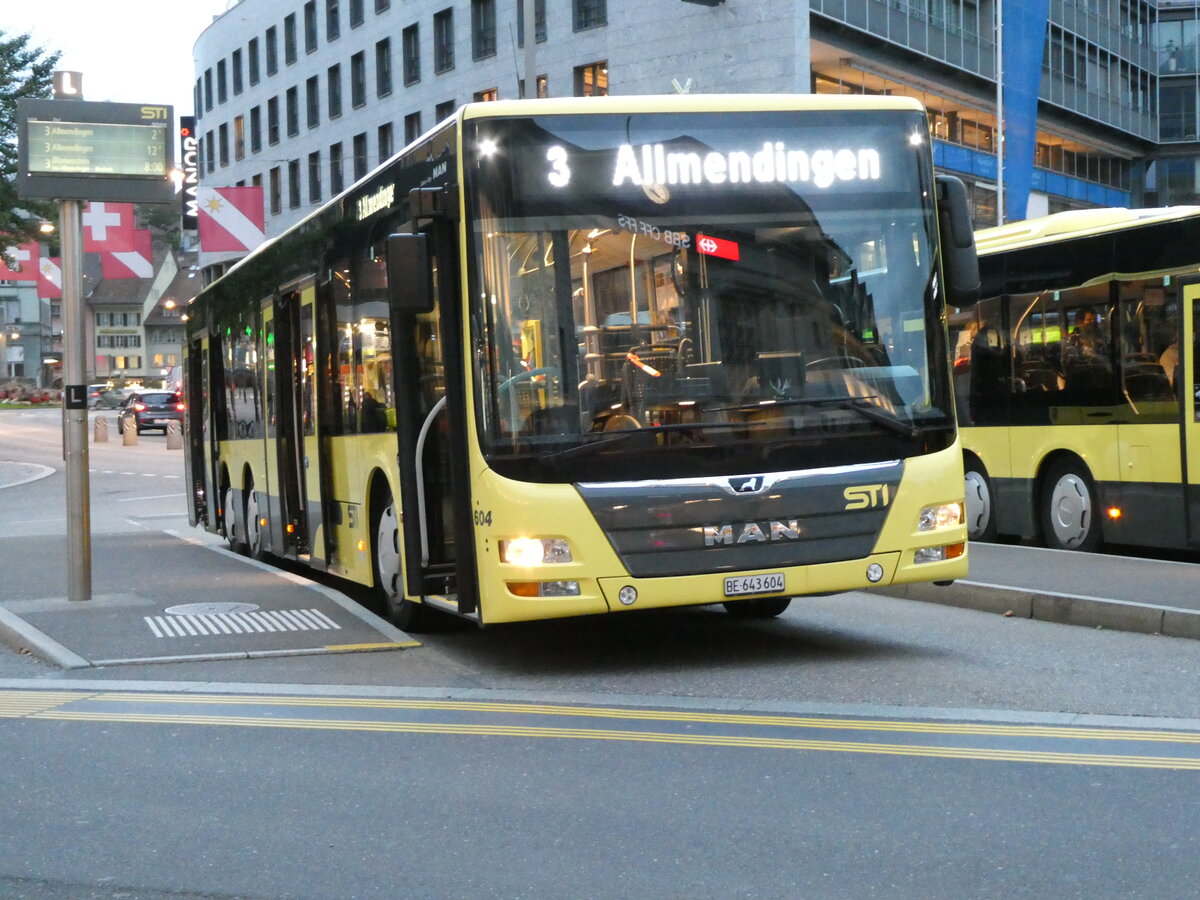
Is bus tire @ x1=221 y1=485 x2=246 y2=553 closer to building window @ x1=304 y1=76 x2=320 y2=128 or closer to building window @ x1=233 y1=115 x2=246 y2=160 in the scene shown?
building window @ x1=304 y1=76 x2=320 y2=128

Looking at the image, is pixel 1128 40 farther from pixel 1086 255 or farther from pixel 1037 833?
pixel 1037 833

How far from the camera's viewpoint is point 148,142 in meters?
12.2

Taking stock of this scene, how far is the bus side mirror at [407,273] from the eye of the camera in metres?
8.90

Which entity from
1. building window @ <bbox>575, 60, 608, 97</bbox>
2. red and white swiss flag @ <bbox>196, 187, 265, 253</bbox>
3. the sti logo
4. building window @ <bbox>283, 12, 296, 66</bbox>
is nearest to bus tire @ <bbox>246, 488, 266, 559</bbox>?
red and white swiss flag @ <bbox>196, 187, 265, 253</bbox>

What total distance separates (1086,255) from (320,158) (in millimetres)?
51768

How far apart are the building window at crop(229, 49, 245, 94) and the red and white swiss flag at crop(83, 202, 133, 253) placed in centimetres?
4908

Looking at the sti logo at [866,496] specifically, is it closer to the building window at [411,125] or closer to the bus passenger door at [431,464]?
the bus passenger door at [431,464]

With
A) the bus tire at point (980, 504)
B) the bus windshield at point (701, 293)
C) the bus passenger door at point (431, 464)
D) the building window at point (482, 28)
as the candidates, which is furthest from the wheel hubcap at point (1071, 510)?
the building window at point (482, 28)

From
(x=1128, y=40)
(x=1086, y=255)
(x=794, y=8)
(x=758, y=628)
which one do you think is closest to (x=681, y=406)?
(x=758, y=628)

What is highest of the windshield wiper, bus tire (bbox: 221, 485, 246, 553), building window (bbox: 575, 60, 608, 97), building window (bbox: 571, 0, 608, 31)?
building window (bbox: 571, 0, 608, 31)

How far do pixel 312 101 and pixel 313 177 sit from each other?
299 centimetres

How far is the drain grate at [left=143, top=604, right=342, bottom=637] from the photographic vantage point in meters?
11.0

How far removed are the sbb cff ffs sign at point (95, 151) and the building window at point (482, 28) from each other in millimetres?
39557

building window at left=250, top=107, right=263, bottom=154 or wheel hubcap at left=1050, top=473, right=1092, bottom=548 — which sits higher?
building window at left=250, top=107, right=263, bottom=154
